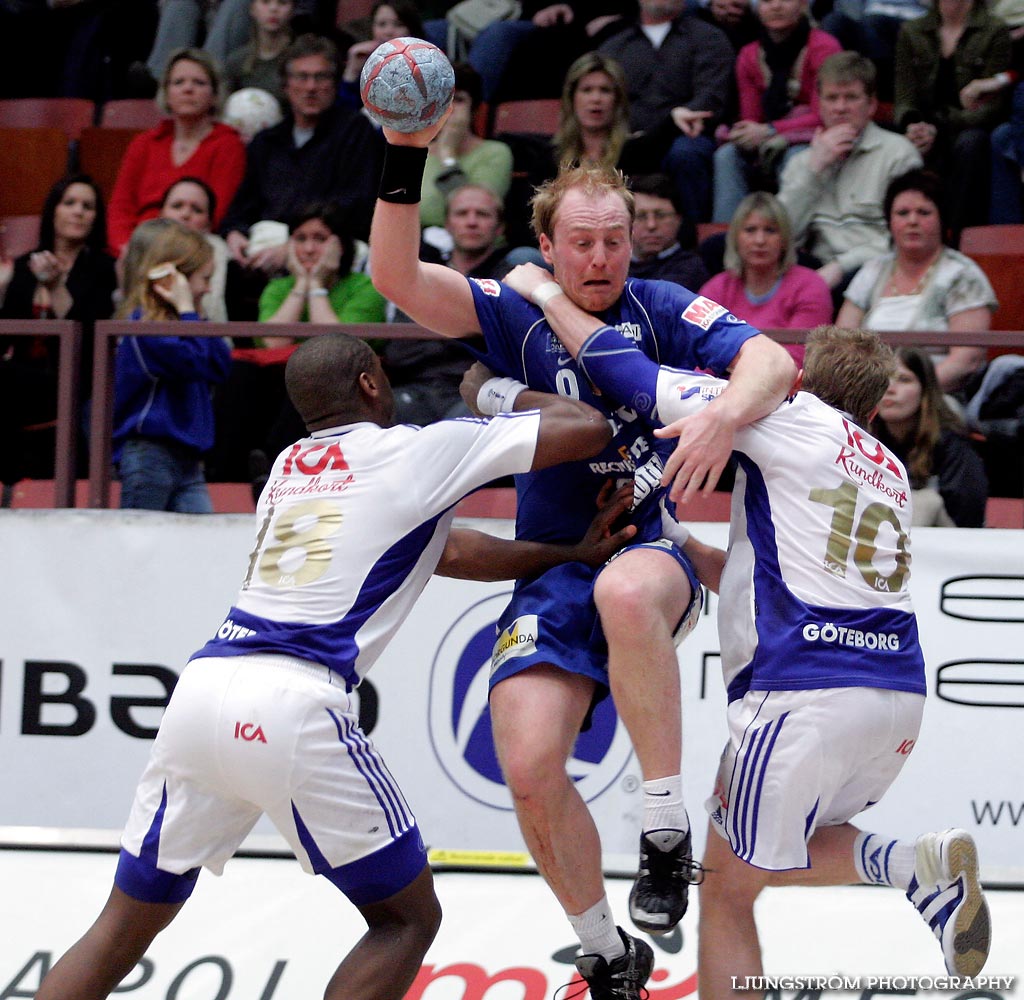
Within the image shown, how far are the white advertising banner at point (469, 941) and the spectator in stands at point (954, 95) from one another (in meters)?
4.26

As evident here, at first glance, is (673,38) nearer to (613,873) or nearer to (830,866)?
(613,873)

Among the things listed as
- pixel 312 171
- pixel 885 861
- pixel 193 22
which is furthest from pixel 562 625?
pixel 193 22

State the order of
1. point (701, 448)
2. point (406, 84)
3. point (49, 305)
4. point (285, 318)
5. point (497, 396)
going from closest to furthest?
point (406, 84) → point (701, 448) → point (497, 396) → point (285, 318) → point (49, 305)

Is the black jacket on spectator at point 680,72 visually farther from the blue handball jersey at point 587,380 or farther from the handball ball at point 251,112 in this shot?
the blue handball jersey at point 587,380

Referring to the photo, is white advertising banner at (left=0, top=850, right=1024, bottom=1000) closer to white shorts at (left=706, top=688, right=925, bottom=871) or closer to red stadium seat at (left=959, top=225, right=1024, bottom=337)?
white shorts at (left=706, top=688, right=925, bottom=871)

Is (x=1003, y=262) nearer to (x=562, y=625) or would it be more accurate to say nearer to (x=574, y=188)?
(x=574, y=188)

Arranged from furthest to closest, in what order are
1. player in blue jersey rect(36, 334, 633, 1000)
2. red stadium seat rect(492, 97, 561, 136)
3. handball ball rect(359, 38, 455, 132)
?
red stadium seat rect(492, 97, 561, 136) < player in blue jersey rect(36, 334, 633, 1000) < handball ball rect(359, 38, 455, 132)

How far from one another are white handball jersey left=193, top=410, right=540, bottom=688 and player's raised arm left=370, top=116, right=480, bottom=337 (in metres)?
0.36

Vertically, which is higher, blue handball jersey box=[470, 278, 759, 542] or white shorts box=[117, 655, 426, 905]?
blue handball jersey box=[470, 278, 759, 542]

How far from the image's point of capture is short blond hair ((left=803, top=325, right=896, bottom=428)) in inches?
169

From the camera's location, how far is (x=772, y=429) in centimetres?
409

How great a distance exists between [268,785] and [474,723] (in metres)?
2.40

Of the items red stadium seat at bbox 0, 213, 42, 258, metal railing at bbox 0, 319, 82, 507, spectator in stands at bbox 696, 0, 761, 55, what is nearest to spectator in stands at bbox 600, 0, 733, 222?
spectator in stands at bbox 696, 0, 761, 55

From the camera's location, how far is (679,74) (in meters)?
8.70
